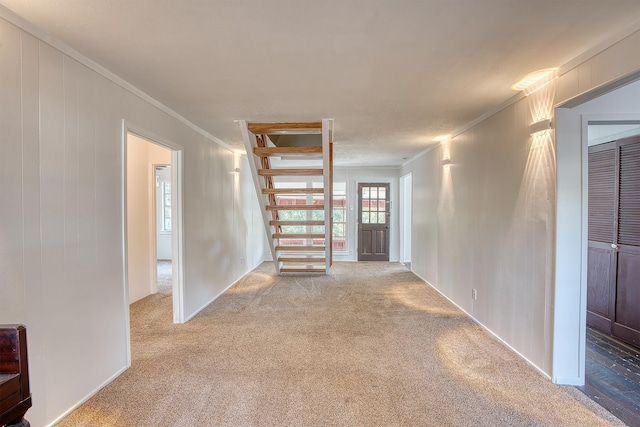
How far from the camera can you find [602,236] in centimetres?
315

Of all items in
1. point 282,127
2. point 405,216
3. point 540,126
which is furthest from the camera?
point 405,216

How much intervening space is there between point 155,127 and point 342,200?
5.16 m

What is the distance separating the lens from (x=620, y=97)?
2.24m

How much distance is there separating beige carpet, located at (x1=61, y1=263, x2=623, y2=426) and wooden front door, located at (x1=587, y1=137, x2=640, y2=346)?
4.02ft

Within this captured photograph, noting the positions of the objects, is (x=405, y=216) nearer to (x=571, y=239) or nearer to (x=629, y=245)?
(x=629, y=245)

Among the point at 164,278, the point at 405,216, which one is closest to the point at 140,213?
the point at 164,278

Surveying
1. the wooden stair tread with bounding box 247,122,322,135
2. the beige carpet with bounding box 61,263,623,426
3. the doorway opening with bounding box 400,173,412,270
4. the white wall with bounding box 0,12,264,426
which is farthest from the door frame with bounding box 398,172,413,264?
the white wall with bounding box 0,12,264,426

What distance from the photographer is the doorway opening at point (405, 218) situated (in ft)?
24.3

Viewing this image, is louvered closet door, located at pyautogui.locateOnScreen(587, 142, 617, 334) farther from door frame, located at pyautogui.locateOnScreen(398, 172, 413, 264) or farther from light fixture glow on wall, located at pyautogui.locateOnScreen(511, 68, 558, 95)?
door frame, located at pyautogui.locateOnScreen(398, 172, 413, 264)

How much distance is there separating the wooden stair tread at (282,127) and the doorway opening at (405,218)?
13.5 feet

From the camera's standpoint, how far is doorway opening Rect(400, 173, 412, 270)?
24.3 feet

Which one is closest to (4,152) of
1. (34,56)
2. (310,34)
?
(34,56)

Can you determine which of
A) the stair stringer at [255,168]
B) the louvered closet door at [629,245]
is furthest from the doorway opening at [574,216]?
the stair stringer at [255,168]

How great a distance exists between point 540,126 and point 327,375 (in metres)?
2.45
